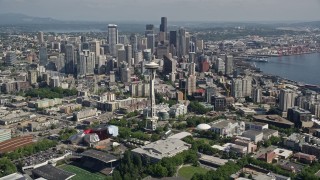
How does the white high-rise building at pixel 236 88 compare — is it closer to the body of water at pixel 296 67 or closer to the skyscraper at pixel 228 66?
the skyscraper at pixel 228 66

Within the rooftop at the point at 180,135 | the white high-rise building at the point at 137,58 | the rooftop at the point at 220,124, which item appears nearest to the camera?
the rooftop at the point at 180,135

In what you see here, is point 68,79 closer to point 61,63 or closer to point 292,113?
point 61,63

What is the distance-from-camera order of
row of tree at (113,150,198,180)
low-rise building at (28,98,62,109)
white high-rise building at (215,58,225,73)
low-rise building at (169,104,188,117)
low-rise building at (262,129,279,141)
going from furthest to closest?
white high-rise building at (215,58,225,73) < low-rise building at (28,98,62,109) < low-rise building at (169,104,188,117) < low-rise building at (262,129,279,141) < row of tree at (113,150,198,180)

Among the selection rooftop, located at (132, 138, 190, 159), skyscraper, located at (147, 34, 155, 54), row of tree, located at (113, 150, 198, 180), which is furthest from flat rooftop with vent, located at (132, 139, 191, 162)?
skyscraper, located at (147, 34, 155, 54)

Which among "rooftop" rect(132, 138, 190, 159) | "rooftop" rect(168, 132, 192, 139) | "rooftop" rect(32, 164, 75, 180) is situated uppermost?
"rooftop" rect(132, 138, 190, 159)

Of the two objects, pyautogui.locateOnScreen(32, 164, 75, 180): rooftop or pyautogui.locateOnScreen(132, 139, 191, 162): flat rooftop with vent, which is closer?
pyautogui.locateOnScreen(32, 164, 75, 180): rooftop

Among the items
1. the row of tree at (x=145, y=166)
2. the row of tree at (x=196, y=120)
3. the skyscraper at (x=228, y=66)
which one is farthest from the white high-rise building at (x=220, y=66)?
the row of tree at (x=145, y=166)

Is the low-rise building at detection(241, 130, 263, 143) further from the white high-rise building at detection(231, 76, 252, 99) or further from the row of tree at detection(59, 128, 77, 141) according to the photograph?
the white high-rise building at detection(231, 76, 252, 99)
